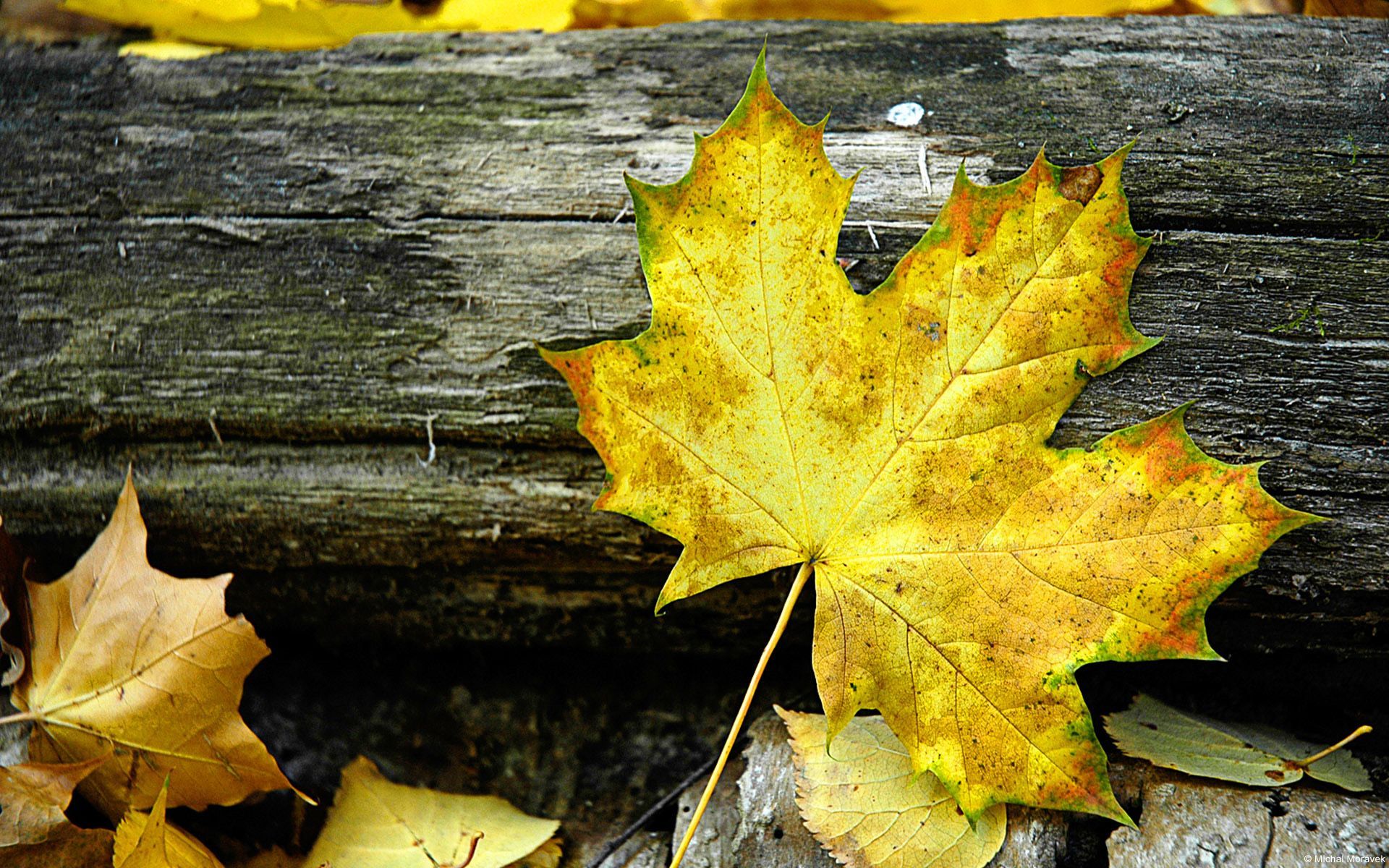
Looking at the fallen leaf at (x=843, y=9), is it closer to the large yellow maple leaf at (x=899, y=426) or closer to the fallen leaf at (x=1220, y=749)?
the large yellow maple leaf at (x=899, y=426)

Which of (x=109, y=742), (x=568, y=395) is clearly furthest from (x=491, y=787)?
(x=568, y=395)

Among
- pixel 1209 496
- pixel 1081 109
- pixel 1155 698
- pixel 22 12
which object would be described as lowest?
pixel 1155 698

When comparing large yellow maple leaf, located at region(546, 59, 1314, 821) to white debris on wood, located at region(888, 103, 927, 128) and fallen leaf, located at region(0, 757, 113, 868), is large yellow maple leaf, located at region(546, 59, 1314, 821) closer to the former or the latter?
white debris on wood, located at region(888, 103, 927, 128)

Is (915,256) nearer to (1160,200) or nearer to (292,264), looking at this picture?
(1160,200)

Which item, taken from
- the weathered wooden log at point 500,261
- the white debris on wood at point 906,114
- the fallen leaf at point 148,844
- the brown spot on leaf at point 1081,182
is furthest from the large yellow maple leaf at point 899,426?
the fallen leaf at point 148,844

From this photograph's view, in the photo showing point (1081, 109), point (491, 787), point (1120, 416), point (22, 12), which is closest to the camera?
point (1120, 416)

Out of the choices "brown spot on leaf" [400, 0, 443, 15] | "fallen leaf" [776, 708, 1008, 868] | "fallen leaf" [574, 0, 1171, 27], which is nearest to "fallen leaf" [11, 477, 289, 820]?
"fallen leaf" [776, 708, 1008, 868]

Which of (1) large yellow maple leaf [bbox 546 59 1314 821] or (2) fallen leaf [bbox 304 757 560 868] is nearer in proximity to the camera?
(1) large yellow maple leaf [bbox 546 59 1314 821]
